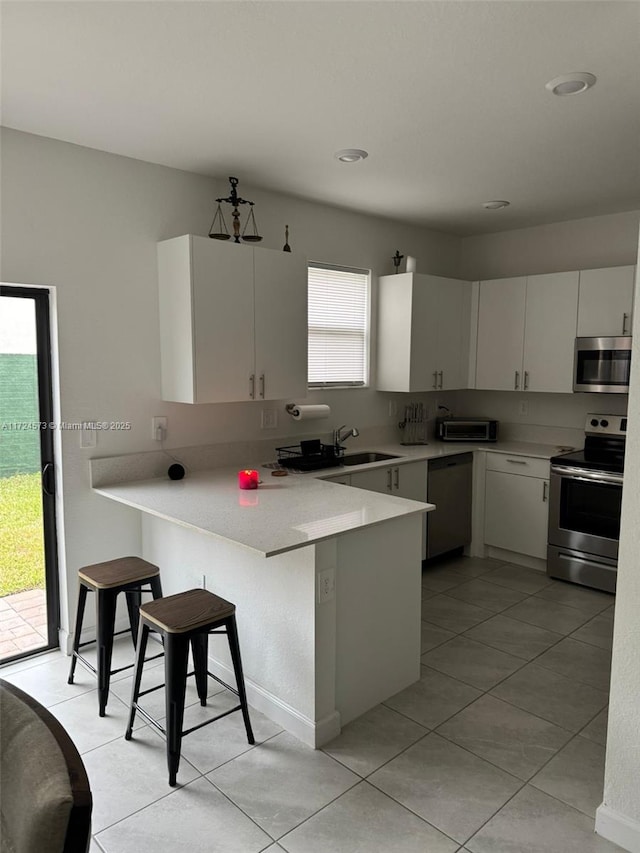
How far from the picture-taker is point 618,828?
1.99 m

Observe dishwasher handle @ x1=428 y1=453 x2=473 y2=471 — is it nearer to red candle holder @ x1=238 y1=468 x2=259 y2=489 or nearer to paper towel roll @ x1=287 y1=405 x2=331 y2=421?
paper towel roll @ x1=287 y1=405 x2=331 y2=421

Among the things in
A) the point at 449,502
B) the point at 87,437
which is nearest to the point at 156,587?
the point at 87,437

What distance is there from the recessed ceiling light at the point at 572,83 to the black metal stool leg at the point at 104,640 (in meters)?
2.78

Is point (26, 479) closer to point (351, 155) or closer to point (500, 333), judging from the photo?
Result: point (351, 155)

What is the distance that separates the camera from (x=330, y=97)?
2.48 metres

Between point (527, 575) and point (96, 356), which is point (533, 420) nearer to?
point (527, 575)

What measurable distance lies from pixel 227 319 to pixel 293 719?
2.05 m

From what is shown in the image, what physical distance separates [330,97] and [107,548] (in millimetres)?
2535

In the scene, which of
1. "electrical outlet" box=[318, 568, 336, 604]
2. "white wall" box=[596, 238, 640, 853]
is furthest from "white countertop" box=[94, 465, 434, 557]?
"white wall" box=[596, 238, 640, 853]

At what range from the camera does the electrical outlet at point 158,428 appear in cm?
353

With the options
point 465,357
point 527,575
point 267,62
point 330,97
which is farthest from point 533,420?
point 267,62

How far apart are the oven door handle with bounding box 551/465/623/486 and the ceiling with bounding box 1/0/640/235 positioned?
1.83 m

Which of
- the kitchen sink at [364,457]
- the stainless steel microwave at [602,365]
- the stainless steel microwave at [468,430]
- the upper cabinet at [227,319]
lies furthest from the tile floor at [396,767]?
the stainless steel microwave at [468,430]

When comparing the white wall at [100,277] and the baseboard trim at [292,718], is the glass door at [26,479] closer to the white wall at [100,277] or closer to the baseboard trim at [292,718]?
the white wall at [100,277]
